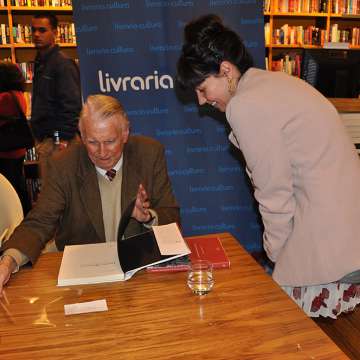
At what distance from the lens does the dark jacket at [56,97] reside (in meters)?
3.43

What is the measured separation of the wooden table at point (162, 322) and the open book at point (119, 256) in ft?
A: 0.11

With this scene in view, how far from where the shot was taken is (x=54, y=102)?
11.5 feet

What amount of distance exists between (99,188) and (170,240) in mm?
462

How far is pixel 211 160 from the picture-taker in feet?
10.4

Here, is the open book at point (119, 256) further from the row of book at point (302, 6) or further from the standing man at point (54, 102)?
the row of book at point (302, 6)

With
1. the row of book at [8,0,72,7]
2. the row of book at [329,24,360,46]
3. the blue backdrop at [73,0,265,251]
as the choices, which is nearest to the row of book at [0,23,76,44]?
the row of book at [8,0,72,7]

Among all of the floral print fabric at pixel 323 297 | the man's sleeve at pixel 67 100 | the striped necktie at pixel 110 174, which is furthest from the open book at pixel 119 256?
the man's sleeve at pixel 67 100

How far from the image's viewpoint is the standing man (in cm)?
344

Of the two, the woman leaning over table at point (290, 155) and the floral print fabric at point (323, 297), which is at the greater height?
the woman leaning over table at point (290, 155)

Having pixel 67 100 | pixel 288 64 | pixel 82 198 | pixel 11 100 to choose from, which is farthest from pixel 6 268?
pixel 288 64

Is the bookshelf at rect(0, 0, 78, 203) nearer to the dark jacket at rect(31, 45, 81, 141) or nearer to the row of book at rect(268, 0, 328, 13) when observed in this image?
the dark jacket at rect(31, 45, 81, 141)

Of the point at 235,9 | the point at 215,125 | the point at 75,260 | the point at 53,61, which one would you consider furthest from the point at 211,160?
the point at 75,260

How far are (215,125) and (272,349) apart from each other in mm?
2191

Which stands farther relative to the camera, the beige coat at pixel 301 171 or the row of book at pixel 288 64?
the row of book at pixel 288 64
